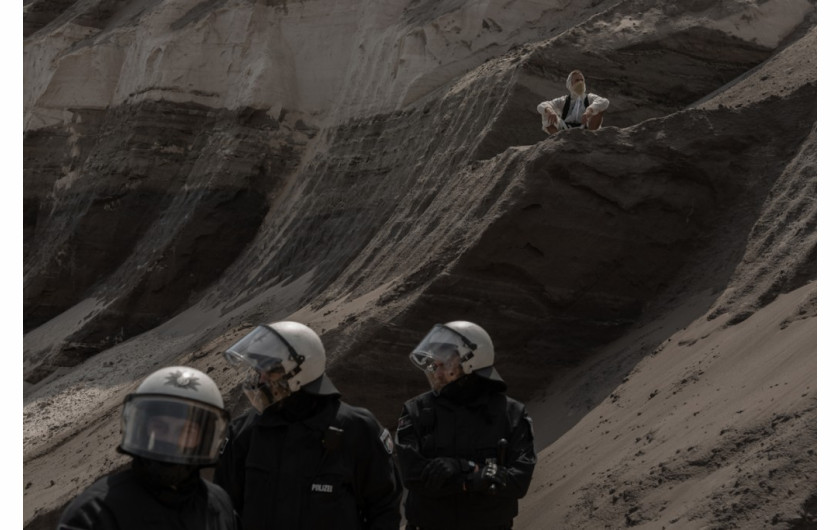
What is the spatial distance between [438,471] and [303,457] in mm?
1037

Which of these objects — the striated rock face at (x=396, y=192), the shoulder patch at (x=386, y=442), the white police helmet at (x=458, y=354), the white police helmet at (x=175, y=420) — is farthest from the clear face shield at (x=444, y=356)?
the white police helmet at (x=175, y=420)

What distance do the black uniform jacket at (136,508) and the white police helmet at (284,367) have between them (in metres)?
1.01

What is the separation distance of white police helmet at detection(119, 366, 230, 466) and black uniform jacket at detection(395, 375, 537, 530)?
5.95ft

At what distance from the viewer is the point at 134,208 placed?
23516mm

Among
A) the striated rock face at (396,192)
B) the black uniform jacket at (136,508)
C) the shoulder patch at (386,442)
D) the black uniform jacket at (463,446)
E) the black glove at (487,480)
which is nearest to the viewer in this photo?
the black uniform jacket at (136,508)

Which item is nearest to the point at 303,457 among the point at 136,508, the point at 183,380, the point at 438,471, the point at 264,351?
the point at 264,351

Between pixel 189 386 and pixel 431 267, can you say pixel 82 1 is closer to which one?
pixel 431 267

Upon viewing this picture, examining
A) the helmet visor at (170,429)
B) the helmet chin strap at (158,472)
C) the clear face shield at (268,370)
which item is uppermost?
the helmet visor at (170,429)

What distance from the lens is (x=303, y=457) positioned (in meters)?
5.06

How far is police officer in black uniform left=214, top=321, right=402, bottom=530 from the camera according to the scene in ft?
16.5

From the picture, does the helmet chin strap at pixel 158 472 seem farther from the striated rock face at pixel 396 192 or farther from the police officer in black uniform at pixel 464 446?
the striated rock face at pixel 396 192

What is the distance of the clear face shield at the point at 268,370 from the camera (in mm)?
5184

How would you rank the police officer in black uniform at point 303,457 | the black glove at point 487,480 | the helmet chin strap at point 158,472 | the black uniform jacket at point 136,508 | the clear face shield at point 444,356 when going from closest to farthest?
the black uniform jacket at point 136,508 < the helmet chin strap at point 158,472 < the police officer in black uniform at point 303,457 < the black glove at point 487,480 < the clear face shield at point 444,356

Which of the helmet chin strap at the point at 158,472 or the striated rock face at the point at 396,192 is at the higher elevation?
the helmet chin strap at the point at 158,472
